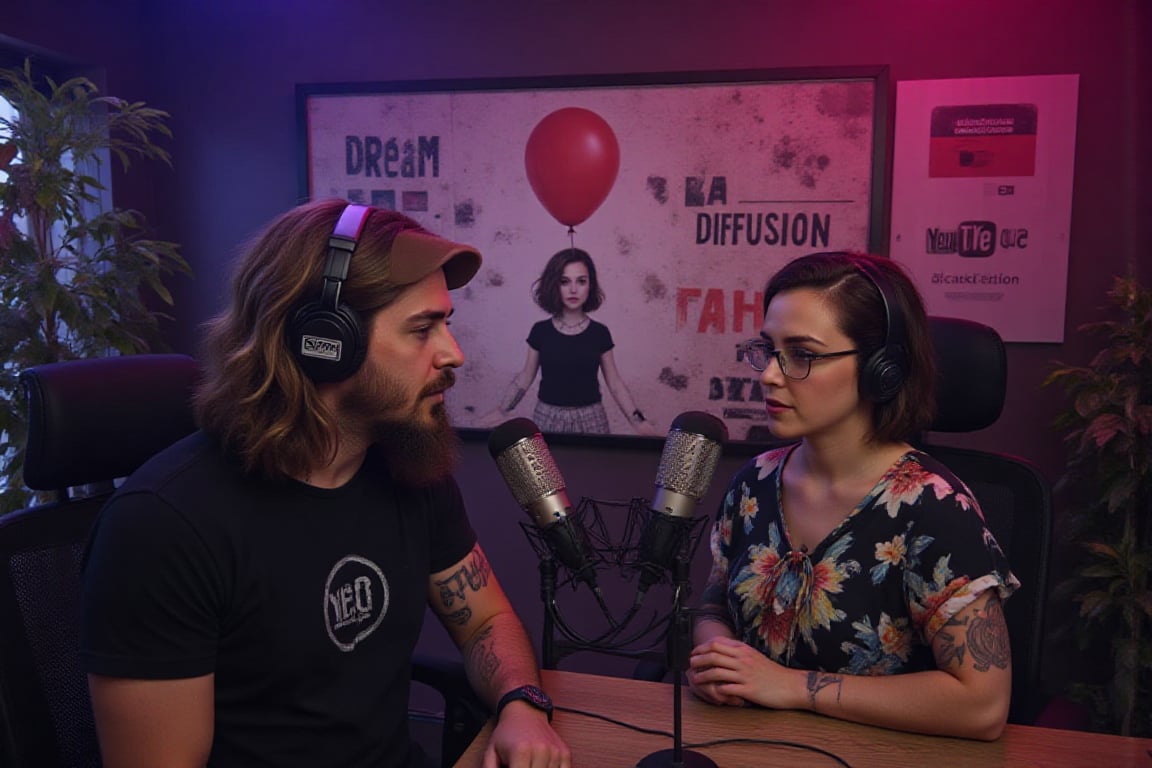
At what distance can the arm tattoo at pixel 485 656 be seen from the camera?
151 centimetres

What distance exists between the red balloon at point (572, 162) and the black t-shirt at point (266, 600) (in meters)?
1.67

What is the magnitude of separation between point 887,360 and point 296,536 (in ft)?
3.20

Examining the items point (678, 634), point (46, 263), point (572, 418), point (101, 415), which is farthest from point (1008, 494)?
point (46, 263)

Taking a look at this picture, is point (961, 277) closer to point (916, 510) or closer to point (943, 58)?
point (943, 58)

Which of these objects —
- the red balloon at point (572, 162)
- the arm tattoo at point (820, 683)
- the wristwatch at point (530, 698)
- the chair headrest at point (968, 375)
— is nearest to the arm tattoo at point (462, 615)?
the wristwatch at point (530, 698)

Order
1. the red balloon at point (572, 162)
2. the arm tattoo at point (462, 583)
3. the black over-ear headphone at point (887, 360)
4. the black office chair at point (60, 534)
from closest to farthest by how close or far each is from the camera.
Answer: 1. the black office chair at point (60, 534)
2. the black over-ear headphone at point (887, 360)
3. the arm tattoo at point (462, 583)
4. the red balloon at point (572, 162)

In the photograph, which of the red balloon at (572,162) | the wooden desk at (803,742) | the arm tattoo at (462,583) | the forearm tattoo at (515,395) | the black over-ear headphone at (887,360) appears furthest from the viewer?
the forearm tattoo at (515,395)

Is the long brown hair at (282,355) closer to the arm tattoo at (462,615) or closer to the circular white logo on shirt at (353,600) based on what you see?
the circular white logo on shirt at (353,600)

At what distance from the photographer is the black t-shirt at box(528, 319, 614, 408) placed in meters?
3.05

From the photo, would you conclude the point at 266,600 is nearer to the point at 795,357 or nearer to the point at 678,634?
the point at 678,634

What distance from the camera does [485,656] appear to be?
1542 mm

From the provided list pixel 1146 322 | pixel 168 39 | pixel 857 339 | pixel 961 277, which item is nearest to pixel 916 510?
pixel 857 339

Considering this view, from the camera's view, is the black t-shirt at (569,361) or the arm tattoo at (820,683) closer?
the arm tattoo at (820,683)

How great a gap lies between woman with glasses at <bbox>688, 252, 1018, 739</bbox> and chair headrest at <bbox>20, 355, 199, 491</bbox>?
963 mm
